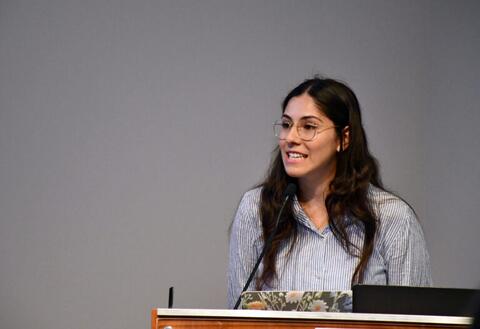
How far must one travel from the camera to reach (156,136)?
391 centimetres

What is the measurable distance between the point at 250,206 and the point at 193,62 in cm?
130

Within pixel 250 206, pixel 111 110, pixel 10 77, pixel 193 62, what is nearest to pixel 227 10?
pixel 193 62

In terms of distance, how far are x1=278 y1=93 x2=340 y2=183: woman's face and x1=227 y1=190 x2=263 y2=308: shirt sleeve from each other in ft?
0.70

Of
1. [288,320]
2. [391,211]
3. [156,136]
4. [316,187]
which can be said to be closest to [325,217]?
[316,187]

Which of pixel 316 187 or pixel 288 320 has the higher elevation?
pixel 316 187

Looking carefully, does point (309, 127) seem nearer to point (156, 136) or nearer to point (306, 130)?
point (306, 130)

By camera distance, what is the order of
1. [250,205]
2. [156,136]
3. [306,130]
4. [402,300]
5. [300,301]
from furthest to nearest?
[156,136] → [250,205] → [306,130] → [300,301] → [402,300]

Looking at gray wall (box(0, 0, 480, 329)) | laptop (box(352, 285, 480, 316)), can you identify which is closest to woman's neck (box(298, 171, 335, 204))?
laptop (box(352, 285, 480, 316))

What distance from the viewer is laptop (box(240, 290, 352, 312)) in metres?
2.04

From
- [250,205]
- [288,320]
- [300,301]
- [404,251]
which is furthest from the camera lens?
[250,205]

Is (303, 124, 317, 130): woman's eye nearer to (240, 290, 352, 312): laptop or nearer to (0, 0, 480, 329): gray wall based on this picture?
(240, 290, 352, 312): laptop

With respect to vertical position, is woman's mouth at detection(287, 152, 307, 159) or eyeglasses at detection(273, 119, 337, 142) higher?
eyeglasses at detection(273, 119, 337, 142)

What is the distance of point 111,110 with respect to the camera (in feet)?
12.7

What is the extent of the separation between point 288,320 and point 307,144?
1043 millimetres
